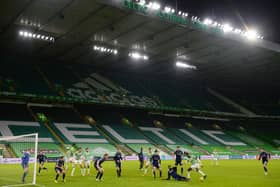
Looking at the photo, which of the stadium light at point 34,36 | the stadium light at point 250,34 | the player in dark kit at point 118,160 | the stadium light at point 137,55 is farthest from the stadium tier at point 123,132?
the stadium light at point 250,34

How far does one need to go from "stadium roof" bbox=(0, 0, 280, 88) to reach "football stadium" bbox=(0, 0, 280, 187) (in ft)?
0.46

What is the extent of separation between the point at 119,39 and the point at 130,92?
16.6 meters

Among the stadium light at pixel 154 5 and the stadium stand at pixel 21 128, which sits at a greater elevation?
the stadium light at pixel 154 5

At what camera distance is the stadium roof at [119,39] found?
1149 inches

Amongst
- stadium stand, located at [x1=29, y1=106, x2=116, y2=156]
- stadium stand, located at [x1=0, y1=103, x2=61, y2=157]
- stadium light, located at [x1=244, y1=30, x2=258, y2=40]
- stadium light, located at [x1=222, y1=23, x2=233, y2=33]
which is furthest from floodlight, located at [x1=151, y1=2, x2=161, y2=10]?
stadium stand, located at [x1=0, y1=103, x2=61, y2=157]

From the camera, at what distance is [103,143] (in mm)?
42312

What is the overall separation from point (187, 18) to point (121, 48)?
40.2 feet

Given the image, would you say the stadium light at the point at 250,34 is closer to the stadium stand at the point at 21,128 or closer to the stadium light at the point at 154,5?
the stadium light at the point at 154,5

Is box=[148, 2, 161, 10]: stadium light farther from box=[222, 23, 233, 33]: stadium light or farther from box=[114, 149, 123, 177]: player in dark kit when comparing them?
box=[114, 149, 123, 177]: player in dark kit

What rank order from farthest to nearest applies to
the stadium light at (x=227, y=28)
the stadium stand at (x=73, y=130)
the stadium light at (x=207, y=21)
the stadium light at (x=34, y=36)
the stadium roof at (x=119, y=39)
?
the stadium stand at (x=73, y=130) → the stadium light at (x=227, y=28) → the stadium light at (x=34, y=36) → the stadium light at (x=207, y=21) → the stadium roof at (x=119, y=39)

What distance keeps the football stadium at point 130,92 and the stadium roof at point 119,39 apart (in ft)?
0.46

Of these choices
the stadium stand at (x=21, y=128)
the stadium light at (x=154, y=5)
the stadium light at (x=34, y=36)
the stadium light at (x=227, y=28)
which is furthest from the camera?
the stadium stand at (x=21, y=128)

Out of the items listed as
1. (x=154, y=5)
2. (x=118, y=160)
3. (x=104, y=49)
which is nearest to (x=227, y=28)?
(x=154, y=5)

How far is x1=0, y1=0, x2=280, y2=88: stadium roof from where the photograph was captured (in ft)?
95.8
